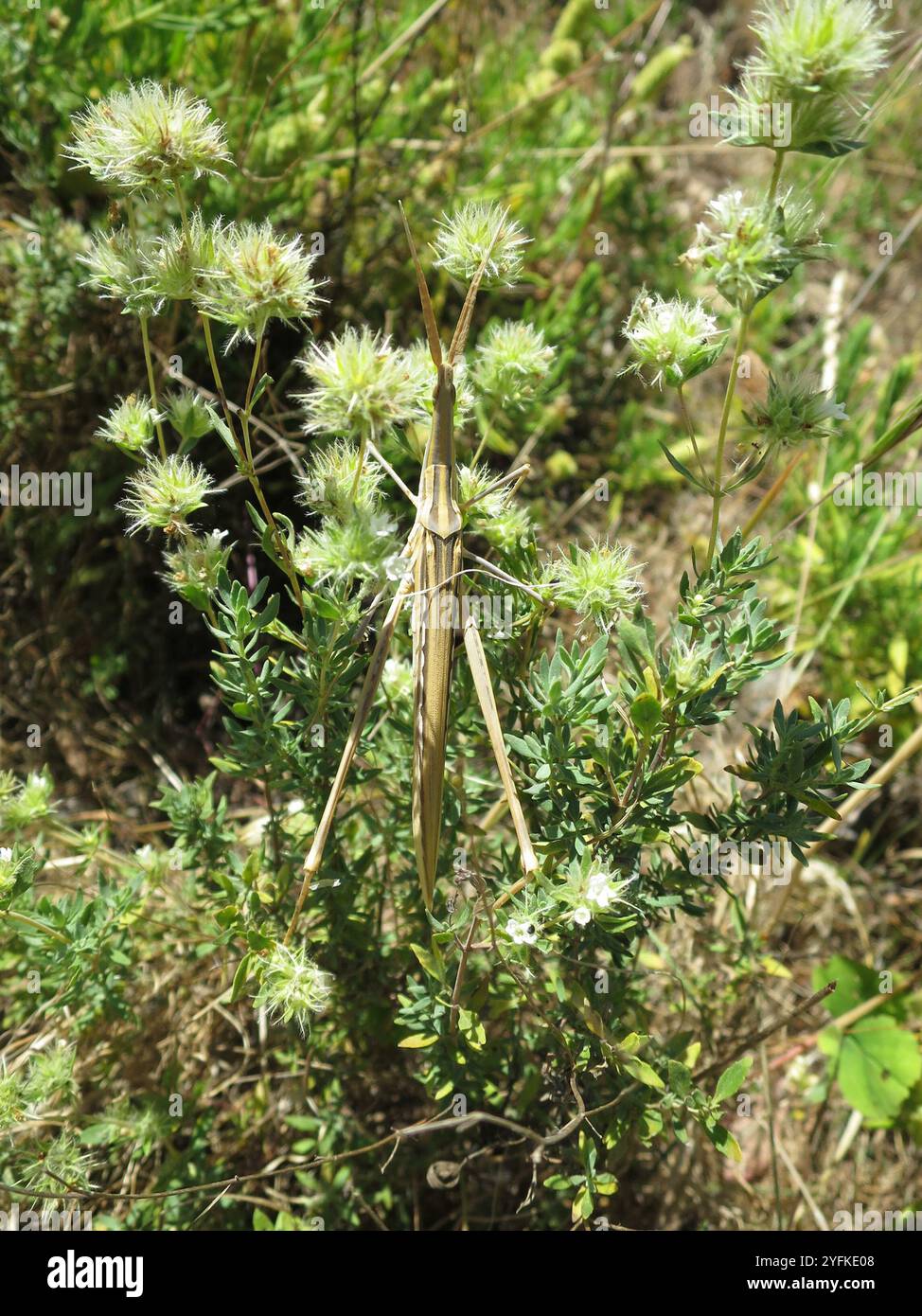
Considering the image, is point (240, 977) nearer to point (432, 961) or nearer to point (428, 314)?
point (432, 961)

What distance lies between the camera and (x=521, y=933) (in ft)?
2.97

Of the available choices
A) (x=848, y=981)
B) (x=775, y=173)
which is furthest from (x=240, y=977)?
(x=848, y=981)

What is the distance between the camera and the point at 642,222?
2.71 m

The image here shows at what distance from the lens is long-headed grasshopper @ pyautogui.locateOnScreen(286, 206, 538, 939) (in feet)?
3.05

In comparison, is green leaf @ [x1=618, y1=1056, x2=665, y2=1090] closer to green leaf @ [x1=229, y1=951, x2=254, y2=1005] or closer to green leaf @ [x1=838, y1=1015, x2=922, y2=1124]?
green leaf @ [x1=229, y1=951, x2=254, y2=1005]

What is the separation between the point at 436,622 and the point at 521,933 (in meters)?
0.33

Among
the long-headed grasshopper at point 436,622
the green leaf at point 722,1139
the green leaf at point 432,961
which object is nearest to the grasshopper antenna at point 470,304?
the long-headed grasshopper at point 436,622

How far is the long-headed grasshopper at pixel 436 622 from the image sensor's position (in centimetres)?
93

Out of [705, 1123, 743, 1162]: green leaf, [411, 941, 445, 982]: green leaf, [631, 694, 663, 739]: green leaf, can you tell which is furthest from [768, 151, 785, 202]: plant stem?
[705, 1123, 743, 1162]: green leaf

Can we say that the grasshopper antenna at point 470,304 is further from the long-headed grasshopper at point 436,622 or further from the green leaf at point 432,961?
the green leaf at point 432,961

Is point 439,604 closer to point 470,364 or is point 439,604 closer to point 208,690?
point 470,364

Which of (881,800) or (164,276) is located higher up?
(164,276)
